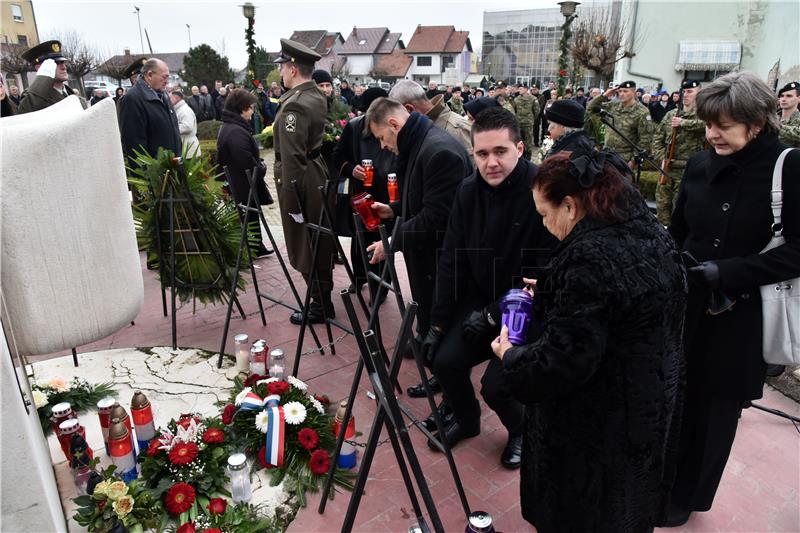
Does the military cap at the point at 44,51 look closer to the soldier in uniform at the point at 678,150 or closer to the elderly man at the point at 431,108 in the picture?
the elderly man at the point at 431,108

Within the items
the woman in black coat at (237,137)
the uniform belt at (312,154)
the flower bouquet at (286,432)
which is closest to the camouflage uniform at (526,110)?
the woman in black coat at (237,137)

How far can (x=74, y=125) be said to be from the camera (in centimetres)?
204

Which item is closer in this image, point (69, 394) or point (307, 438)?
point (307, 438)

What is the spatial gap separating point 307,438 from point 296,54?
3.15 m

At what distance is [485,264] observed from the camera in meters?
2.88

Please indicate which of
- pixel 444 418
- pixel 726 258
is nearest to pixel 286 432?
pixel 444 418

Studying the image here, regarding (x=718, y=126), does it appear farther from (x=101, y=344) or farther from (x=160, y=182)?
(x=101, y=344)

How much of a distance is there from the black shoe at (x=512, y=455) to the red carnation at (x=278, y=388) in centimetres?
137

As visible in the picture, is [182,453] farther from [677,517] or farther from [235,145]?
[235,145]

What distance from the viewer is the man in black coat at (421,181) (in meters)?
3.40

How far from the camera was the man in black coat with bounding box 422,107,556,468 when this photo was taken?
2.76 meters

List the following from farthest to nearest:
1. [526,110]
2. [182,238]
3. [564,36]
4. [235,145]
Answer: [526,110] < [564,36] < [235,145] < [182,238]

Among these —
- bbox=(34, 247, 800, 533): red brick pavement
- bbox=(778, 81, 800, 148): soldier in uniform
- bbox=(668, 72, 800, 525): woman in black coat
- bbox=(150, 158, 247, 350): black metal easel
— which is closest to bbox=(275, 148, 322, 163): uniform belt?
bbox=(150, 158, 247, 350): black metal easel

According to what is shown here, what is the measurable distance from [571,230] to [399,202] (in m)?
2.25
